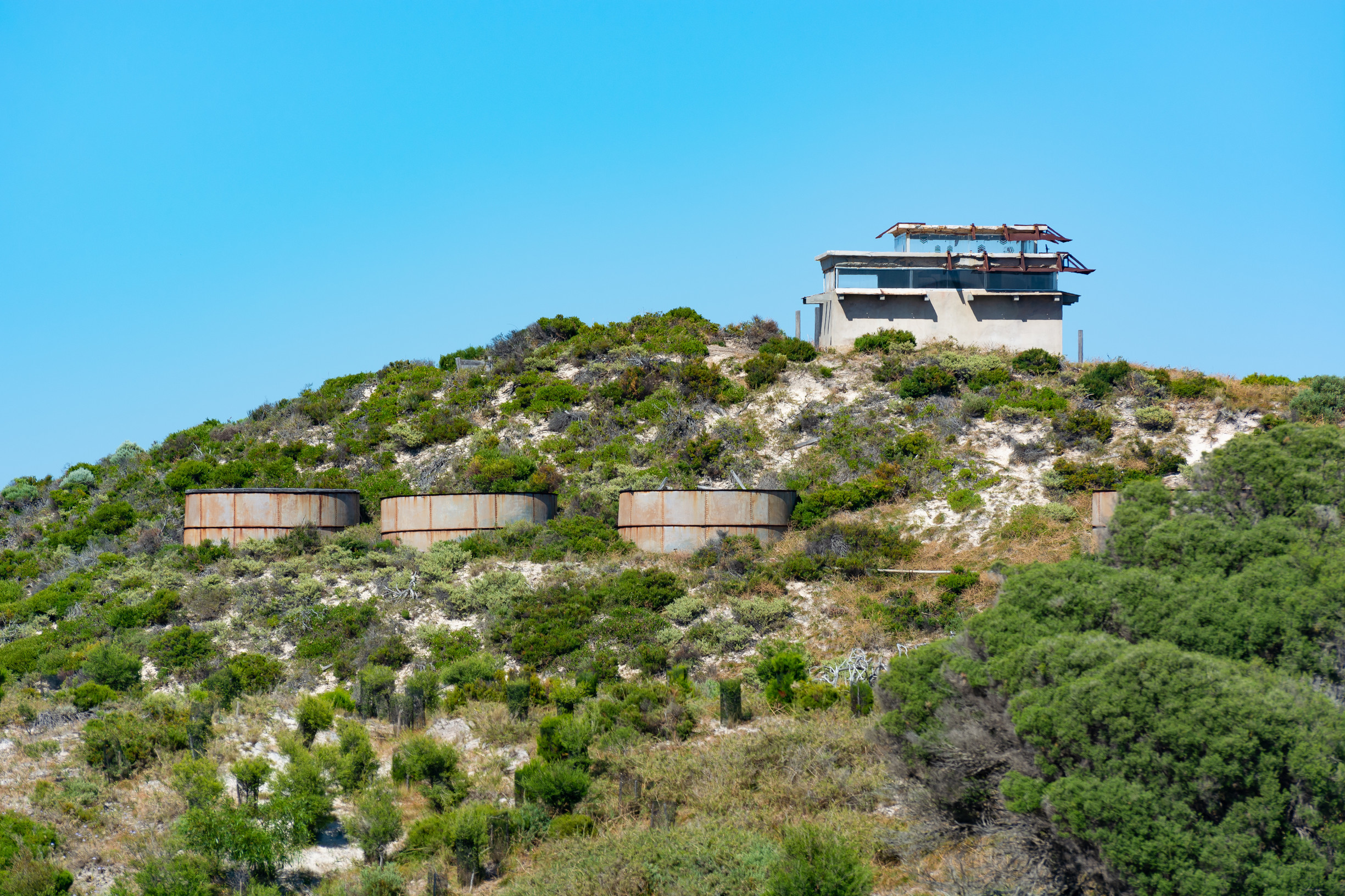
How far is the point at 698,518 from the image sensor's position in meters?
28.1

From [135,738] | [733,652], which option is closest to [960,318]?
[733,652]

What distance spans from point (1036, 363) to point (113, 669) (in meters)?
28.3

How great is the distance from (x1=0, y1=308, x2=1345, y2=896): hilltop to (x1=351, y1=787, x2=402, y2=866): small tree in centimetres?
6

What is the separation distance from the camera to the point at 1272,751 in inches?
397

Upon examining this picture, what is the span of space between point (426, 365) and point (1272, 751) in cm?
3943

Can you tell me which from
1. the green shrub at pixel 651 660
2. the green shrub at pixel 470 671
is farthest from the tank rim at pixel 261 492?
the green shrub at pixel 651 660

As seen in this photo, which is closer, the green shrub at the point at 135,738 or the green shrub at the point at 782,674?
the green shrub at the point at 135,738

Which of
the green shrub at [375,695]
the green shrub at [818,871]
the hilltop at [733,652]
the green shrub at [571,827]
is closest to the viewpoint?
the green shrub at [818,871]

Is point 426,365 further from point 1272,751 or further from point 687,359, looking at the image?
point 1272,751

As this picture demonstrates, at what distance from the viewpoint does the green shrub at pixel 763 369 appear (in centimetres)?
3797

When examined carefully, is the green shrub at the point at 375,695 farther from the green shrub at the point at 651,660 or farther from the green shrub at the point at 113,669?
the green shrub at the point at 113,669

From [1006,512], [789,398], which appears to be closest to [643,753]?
[1006,512]

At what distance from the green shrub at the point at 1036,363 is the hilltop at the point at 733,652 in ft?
0.66

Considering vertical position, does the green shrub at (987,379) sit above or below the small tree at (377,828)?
above
